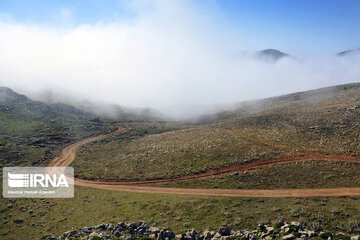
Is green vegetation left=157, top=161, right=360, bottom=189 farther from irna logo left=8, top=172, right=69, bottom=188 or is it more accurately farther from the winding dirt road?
irna logo left=8, top=172, right=69, bottom=188

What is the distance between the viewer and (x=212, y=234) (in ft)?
65.5

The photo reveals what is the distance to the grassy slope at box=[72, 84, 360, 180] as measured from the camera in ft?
141

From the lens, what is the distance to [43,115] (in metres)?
106

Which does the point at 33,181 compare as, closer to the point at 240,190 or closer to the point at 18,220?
the point at 18,220

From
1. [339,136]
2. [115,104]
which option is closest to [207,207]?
[339,136]

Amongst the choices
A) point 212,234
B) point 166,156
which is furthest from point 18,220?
point 166,156

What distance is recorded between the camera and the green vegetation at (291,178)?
3128cm

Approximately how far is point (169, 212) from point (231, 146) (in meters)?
26.2

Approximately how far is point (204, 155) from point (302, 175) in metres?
19.7

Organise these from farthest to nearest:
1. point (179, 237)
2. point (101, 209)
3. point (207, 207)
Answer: point (101, 209), point (207, 207), point (179, 237)

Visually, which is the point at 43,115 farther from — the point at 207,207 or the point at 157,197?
A: the point at 207,207

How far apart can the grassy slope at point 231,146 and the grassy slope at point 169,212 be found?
11.0m

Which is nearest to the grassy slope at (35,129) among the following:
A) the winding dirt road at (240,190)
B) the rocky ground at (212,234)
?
the winding dirt road at (240,190)

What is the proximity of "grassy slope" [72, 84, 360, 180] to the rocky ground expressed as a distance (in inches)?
852
